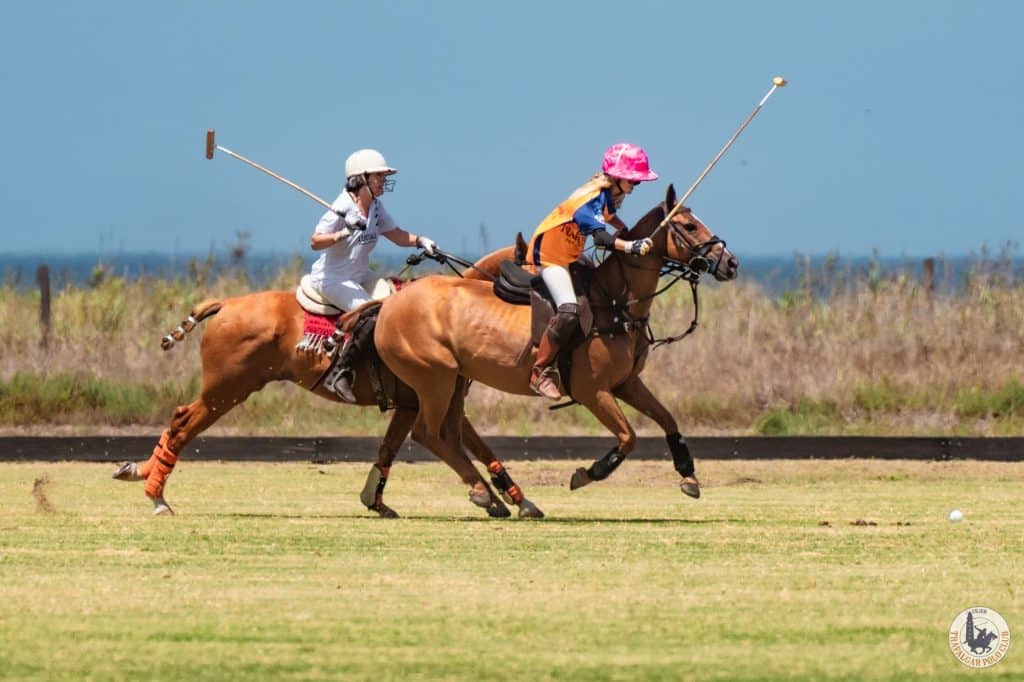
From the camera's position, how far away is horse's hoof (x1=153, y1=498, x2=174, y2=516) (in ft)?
44.0

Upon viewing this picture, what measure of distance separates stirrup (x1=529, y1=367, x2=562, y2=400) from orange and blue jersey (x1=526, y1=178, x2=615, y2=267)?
2.19 ft

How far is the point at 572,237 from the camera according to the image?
12.9 m

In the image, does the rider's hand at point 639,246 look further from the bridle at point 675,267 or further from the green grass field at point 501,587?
the green grass field at point 501,587

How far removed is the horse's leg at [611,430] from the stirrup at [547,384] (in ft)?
0.56

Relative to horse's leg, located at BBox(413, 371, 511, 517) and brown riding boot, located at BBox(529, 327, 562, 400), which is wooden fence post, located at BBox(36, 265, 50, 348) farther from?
brown riding boot, located at BBox(529, 327, 562, 400)

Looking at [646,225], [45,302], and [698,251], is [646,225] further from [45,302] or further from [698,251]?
[45,302]

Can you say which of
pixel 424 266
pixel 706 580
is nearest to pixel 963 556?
pixel 706 580

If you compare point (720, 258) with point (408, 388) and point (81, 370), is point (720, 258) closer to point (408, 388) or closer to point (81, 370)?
point (408, 388)

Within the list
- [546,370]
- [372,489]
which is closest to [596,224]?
[546,370]

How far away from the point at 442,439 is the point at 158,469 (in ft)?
5.93

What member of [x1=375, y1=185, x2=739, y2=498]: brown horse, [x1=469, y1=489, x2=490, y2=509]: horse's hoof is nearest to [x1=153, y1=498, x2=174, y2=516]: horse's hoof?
[x1=375, y1=185, x2=739, y2=498]: brown horse

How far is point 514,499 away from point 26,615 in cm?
504

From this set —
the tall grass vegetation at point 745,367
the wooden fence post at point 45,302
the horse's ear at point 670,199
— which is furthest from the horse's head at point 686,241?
the wooden fence post at point 45,302

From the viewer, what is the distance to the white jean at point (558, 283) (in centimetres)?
1284
